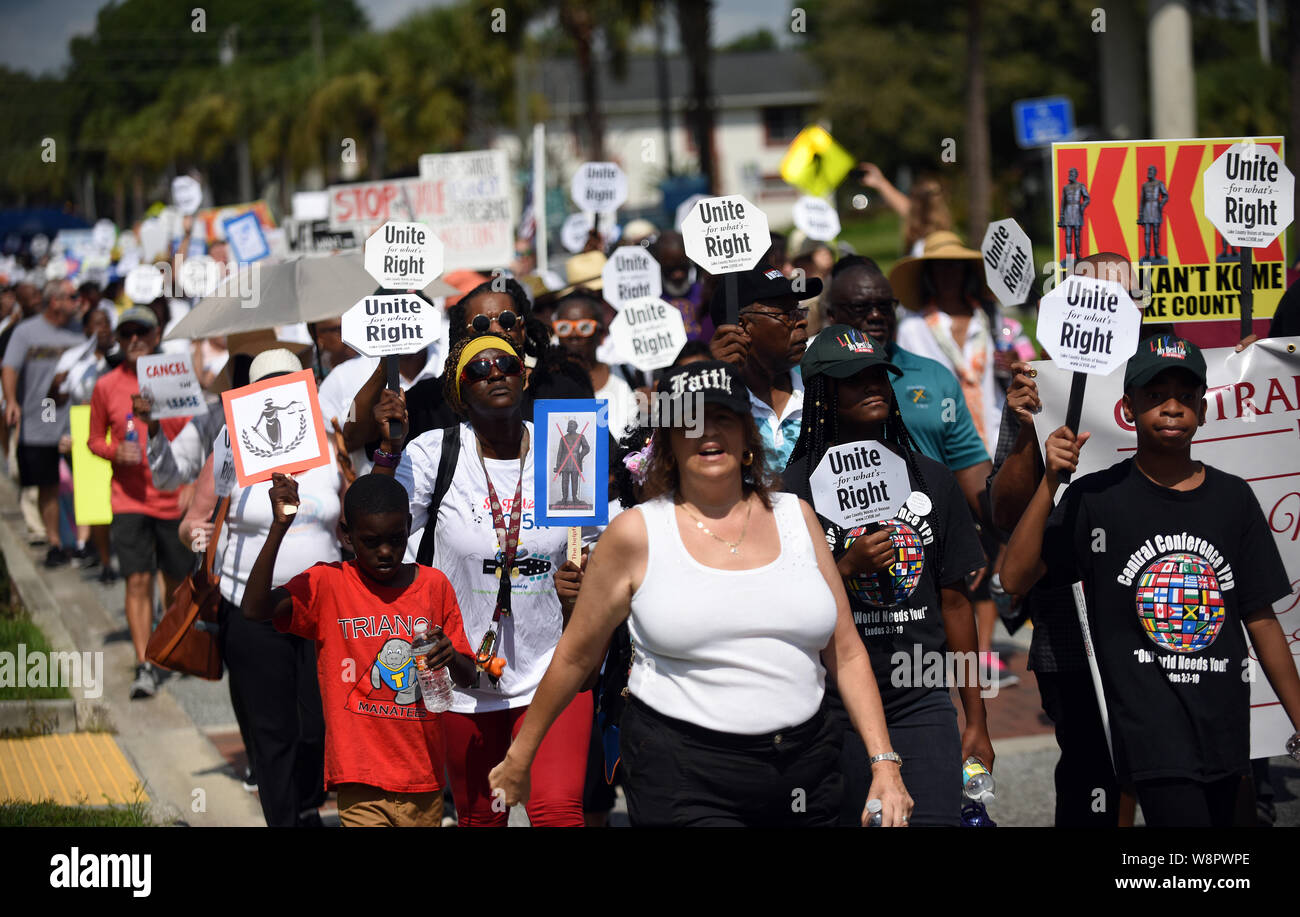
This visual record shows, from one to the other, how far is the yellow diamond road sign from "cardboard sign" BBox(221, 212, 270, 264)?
13.3 ft

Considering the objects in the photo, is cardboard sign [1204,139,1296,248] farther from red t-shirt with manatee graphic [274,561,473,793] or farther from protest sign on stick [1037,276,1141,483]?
red t-shirt with manatee graphic [274,561,473,793]

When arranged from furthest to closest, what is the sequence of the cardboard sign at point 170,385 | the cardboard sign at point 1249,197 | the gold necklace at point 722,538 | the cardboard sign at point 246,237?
the cardboard sign at point 246,237 < the cardboard sign at point 170,385 < the cardboard sign at point 1249,197 < the gold necklace at point 722,538

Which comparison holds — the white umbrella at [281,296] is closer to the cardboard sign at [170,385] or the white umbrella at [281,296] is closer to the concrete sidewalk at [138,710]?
the cardboard sign at [170,385]

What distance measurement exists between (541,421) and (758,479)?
909 millimetres

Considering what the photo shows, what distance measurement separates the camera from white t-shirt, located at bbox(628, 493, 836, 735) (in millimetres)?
3797

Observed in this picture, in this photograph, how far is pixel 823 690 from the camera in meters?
3.95

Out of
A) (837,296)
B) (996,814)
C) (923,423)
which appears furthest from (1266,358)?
(996,814)

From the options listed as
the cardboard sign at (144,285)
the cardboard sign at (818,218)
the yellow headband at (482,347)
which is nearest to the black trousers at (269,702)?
the yellow headband at (482,347)

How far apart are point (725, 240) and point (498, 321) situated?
101 cm

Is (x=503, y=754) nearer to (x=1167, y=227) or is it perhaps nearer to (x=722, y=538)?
(x=722, y=538)

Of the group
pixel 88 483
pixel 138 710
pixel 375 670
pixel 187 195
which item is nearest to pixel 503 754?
pixel 375 670

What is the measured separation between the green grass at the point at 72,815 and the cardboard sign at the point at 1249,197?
15.4 feet

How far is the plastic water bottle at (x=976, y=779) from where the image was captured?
188 inches
